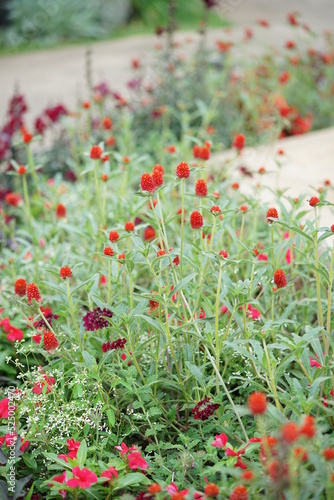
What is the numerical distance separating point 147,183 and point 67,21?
810 centimetres

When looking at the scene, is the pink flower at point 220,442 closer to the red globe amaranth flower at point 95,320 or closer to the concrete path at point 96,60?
the red globe amaranth flower at point 95,320

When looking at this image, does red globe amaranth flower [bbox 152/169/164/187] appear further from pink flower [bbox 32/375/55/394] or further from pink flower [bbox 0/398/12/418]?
pink flower [bbox 0/398/12/418]

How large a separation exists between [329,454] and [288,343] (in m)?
0.38

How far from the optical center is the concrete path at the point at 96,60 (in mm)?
6503

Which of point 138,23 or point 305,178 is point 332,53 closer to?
point 305,178

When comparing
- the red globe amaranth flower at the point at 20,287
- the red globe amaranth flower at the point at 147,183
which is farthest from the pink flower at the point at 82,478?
the red globe amaranth flower at the point at 147,183

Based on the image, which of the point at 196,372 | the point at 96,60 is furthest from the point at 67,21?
the point at 196,372

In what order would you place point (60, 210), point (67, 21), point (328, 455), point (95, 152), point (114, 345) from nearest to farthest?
point (328, 455), point (114, 345), point (95, 152), point (60, 210), point (67, 21)

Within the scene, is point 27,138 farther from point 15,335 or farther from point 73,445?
point 73,445

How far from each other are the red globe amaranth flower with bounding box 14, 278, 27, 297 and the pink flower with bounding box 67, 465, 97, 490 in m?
0.61

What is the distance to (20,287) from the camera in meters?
1.89

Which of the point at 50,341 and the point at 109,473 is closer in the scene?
the point at 109,473

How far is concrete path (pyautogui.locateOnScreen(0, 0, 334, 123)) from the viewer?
650 cm

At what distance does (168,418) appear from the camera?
183cm
